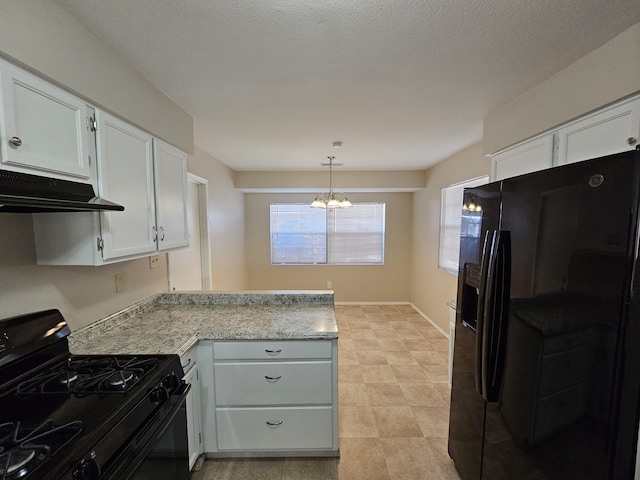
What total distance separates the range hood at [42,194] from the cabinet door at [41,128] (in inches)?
2.2

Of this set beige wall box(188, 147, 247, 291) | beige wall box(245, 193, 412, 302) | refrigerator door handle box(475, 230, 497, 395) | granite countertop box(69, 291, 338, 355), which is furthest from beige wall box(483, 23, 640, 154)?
beige wall box(245, 193, 412, 302)

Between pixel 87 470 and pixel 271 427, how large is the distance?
117cm

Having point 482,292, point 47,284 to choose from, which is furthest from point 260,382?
point 482,292

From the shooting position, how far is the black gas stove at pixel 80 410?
734mm

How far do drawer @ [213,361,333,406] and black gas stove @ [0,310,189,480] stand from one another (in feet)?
1.24

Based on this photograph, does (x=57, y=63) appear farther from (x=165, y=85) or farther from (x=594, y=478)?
(x=594, y=478)

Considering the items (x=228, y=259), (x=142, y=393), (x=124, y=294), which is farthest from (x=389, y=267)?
(x=142, y=393)

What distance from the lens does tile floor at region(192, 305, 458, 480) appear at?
168cm

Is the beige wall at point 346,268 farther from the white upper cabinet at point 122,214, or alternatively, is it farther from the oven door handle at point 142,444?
the oven door handle at point 142,444

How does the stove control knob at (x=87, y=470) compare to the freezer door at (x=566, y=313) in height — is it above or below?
below

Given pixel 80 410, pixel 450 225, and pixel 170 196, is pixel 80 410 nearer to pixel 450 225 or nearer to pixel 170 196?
pixel 170 196

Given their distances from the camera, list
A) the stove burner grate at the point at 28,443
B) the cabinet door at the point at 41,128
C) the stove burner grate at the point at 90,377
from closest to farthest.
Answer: the stove burner grate at the point at 28,443, the cabinet door at the point at 41,128, the stove burner grate at the point at 90,377

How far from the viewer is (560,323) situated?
913 mm

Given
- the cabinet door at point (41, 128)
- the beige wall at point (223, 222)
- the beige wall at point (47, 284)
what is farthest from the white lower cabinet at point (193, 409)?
the beige wall at point (223, 222)
